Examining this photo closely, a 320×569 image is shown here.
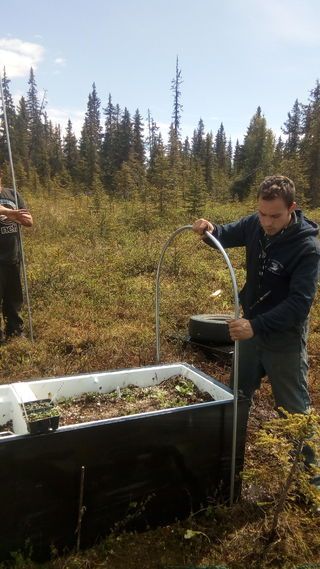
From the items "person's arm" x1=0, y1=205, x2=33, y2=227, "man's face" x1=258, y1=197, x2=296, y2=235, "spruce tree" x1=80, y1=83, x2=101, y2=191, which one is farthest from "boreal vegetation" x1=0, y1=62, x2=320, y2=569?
"spruce tree" x1=80, y1=83, x2=101, y2=191

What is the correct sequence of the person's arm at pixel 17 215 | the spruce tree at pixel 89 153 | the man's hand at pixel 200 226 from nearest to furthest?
the man's hand at pixel 200 226, the person's arm at pixel 17 215, the spruce tree at pixel 89 153

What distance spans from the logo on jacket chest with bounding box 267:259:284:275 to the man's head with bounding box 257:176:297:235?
0.70ft

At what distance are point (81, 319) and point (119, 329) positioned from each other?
2.29 ft

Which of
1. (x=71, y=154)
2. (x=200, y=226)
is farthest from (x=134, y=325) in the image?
(x=71, y=154)

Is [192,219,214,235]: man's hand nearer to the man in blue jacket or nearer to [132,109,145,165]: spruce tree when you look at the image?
the man in blue jacket

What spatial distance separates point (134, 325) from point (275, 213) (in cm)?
401

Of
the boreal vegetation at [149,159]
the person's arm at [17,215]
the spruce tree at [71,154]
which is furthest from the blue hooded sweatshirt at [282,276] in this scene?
the spruce tree at [71,154]

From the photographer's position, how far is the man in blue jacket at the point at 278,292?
7.90ft

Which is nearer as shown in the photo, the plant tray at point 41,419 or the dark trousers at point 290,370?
the plant tray at point 41,419

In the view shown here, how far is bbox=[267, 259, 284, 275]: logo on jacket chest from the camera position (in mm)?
2543

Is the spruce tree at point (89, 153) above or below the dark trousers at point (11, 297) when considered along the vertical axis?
above

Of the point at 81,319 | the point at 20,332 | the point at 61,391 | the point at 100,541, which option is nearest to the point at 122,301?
the point at 81,319

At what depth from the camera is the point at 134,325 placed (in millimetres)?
6199

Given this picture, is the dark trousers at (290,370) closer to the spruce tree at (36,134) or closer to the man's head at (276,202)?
the man's head at (276,202)
